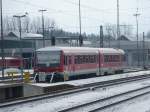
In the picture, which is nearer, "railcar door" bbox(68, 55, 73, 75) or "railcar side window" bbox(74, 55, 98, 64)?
"railcar door" bbox(68, 55, 73, 75)

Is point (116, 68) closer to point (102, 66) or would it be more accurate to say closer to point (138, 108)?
point (102, 66)

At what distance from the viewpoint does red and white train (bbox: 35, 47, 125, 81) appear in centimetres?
3155

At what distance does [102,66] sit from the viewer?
39.9m

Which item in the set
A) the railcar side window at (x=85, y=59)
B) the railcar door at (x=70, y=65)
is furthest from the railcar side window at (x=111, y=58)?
the railcar door at (x=70, y=65)

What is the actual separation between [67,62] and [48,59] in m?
1.50

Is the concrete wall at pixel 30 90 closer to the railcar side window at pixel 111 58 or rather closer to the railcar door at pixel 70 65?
the railcar door at pixel 70 65

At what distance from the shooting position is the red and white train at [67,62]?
1242 inches

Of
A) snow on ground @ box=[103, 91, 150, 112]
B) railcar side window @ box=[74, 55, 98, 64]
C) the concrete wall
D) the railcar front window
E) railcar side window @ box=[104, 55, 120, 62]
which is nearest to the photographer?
snow on ground @ box=[103, 91, 150, 112]

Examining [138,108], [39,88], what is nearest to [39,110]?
[138,108]

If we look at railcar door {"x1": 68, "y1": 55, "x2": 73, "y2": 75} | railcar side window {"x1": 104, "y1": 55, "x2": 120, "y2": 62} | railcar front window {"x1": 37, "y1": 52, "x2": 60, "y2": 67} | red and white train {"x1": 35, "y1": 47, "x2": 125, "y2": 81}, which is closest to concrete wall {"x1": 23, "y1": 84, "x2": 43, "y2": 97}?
red and white train {"x1": 35, "y1": 47, "x2": 125, "y2": 81}

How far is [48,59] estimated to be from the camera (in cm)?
3219

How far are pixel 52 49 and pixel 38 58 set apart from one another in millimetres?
1362

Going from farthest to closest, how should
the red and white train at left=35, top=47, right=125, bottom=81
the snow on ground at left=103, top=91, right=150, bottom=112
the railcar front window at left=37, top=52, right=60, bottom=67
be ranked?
the railcar front window at left=37, top=52, right=60, bottom=67 < the red and white train at left=35, top=47, right=125, bottom=81 < the snow on ground at left=103, top=91, right=150, bottom=112

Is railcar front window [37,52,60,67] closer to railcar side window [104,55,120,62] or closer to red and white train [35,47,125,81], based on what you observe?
red and white train [35,47,125,81]
